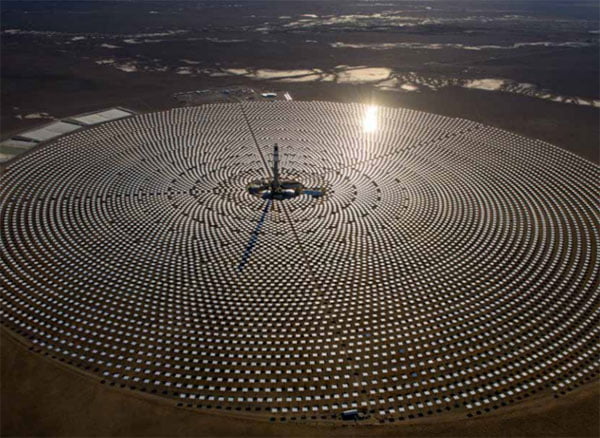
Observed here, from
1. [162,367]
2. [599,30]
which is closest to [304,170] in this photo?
[162,367]

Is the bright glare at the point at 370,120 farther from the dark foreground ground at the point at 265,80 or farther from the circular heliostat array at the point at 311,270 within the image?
the dark foreground ground at the point at 265,80

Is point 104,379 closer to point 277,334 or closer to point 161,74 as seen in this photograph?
point 277,334

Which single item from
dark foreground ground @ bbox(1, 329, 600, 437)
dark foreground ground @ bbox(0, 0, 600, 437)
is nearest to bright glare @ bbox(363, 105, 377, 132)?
dark foreground ground @ bbox(0, 0, 600, 437)

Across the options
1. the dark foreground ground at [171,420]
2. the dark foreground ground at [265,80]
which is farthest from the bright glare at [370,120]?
the dark foreground ground at [171,420]

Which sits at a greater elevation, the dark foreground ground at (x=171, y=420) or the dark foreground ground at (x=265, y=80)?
the dark foreground ground at (x=265, y=80)

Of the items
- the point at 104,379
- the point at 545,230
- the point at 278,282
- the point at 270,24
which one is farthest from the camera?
the point at 270,24

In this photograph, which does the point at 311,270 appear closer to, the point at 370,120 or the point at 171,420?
the point at 171,420
